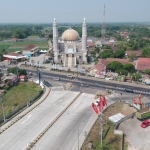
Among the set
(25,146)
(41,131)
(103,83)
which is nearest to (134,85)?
(103,83)

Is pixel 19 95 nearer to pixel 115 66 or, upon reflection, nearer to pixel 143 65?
pixel 115 66

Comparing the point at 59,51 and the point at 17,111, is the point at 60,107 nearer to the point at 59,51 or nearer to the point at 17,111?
the point at 17,111

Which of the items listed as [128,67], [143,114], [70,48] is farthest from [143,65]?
[143,114]

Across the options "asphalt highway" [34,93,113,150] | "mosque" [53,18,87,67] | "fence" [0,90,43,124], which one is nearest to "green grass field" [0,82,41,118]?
"fence" [0,90,43,124]

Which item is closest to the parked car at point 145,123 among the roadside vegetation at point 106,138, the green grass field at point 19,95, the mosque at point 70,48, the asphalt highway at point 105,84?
the roadside vegetation at point 106,138

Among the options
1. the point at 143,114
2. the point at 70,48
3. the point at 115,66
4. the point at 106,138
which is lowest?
the point at 106,138

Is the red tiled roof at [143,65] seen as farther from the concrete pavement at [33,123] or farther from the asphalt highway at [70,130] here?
the asphalt highway at [70,130]
